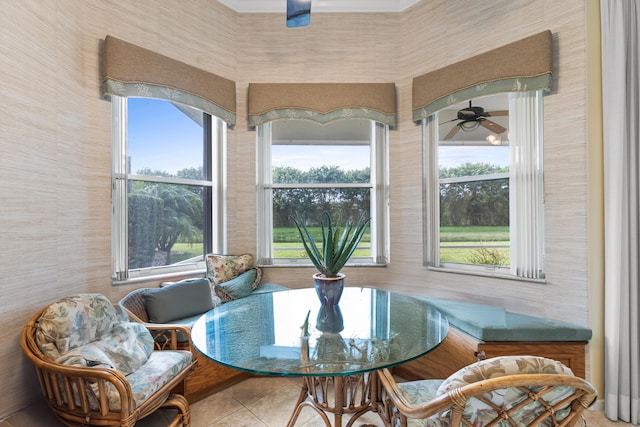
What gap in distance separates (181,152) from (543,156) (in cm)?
298

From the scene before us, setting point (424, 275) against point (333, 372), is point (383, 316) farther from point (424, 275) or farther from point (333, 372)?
point (424, 275)

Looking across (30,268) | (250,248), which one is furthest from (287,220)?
(30,268)

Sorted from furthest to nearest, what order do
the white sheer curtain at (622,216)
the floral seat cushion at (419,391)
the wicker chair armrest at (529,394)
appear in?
the white sheer curtain at (622,216) → the floral seat cushion at (419,391) → the wicker chair armrest at (529,394)

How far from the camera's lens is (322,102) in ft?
10.1

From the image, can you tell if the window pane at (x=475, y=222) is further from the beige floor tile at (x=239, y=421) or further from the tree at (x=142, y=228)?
the tree at (x=142, y=228)

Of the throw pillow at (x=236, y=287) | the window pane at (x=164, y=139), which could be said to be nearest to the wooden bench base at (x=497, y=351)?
the throw pillow at (x=236, y=287)

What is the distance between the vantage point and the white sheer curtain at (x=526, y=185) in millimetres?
2371

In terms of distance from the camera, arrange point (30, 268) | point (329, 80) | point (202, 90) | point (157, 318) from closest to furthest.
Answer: point (30, 268)
point (157, 318)
point (202, 90)
point (329, 80)

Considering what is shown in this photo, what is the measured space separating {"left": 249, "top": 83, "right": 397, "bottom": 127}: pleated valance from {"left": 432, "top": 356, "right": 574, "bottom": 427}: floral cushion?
2.52 meters

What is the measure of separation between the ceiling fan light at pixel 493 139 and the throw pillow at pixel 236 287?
7.81ft

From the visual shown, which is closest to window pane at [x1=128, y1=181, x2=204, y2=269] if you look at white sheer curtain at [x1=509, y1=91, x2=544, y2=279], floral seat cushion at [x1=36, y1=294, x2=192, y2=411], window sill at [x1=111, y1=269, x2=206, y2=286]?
window sill at [x1=111, y1=269, x2=206, y2=286]

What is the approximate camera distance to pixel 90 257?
7.39 feet

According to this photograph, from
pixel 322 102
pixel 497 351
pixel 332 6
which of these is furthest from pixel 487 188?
pixel 332 6

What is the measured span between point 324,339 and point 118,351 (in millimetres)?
1129
